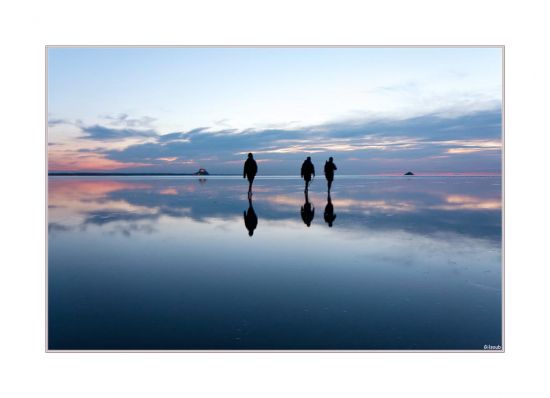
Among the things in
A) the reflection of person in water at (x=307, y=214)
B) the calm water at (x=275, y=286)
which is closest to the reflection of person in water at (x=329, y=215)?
the reflection of person in water at (x=307, y=214)

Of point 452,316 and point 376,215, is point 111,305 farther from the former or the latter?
point 376,215

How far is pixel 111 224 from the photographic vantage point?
12586 millimetres

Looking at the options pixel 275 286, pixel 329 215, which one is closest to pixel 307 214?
pixel 329 215

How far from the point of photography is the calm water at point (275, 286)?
5.04 m

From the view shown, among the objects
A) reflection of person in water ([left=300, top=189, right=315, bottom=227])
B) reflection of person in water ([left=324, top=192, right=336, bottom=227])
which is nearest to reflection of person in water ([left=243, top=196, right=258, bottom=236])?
reflection of person in water ([left=300, top=189, right=315, bottom=227])

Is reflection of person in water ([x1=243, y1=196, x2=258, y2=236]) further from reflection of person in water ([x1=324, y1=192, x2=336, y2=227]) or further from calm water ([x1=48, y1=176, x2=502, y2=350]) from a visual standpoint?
reflection of person in water ([x1=324, y1=192, x2=336, y2=227])

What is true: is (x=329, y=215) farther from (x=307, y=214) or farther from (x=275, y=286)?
(x=275, y=286)

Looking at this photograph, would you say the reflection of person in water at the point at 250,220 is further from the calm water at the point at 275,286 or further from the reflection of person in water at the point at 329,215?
the reflection of person in water at the point at 329,215

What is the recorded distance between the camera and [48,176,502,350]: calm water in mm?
5043

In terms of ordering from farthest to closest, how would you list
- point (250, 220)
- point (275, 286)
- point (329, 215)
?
point (329, 215), point (250, 220), point (275, 286)

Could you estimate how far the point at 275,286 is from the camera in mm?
6520

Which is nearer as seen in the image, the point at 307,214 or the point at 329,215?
the point at 329,215
